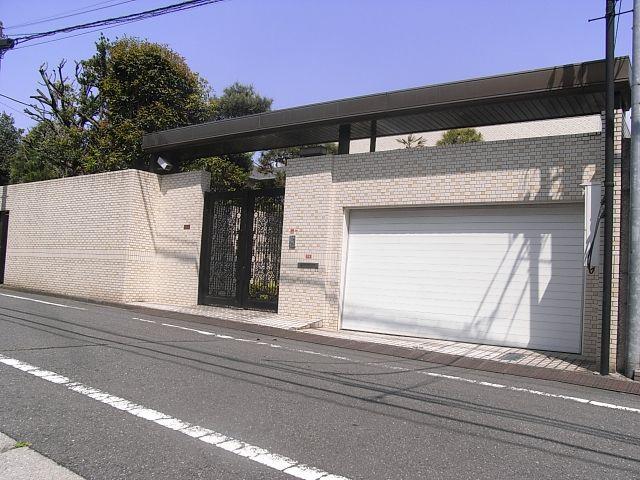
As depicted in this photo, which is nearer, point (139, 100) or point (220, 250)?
point (220, 250)

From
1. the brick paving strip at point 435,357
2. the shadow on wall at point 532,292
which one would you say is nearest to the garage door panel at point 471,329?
the shadow on wall at point 532,292

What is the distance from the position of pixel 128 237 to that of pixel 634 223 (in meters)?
13.2

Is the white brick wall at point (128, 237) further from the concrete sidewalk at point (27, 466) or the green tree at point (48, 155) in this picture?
the concrete sidewalk at point (27, 466)

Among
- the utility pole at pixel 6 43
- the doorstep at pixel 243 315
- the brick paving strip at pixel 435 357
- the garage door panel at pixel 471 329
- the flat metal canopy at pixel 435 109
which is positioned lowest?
the brick paving strip at pixel 435 357

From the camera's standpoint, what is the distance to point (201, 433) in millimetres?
4512

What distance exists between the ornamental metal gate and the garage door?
95.0 inches

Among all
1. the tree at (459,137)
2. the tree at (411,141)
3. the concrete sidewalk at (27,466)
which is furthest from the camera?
the tree at (411,141)

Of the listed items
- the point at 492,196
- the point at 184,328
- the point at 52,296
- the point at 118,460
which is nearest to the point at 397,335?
the point at 492,196

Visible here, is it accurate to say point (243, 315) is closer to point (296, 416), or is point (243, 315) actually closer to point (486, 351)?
point (486, 351)

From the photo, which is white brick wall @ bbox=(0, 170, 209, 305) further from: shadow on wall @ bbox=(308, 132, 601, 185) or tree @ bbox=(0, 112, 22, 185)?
tree @ bbox=(0, 112, 22, 185)

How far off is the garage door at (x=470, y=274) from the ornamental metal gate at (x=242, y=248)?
7.92ft

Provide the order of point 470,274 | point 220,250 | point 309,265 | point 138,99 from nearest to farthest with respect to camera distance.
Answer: point 470,274, point 309,265, point 220,250, point 138,99

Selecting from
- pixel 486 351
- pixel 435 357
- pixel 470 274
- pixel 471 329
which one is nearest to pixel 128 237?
pixel 470 274

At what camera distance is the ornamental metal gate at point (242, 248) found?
14180 millimetres
